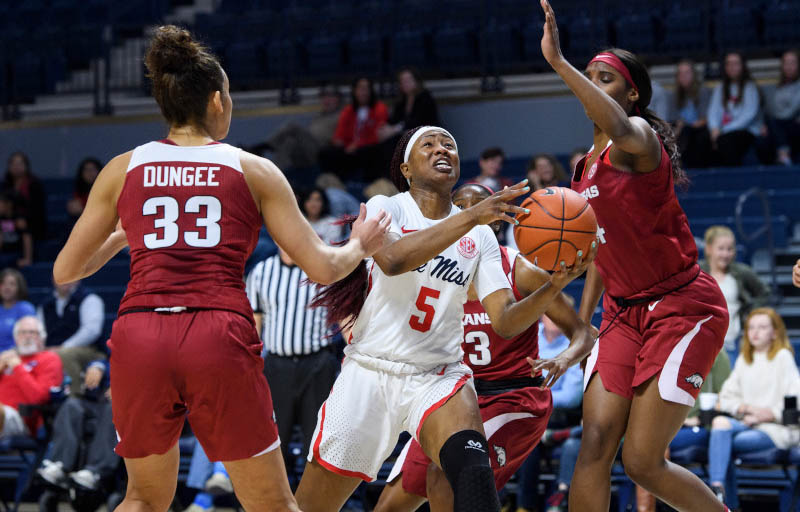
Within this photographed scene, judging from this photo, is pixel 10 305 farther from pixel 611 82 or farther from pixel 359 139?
pixel 611 82

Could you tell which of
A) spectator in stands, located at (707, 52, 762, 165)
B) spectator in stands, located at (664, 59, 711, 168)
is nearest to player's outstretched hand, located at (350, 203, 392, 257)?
spectator in stands, located at (664, 59, 711, 168)

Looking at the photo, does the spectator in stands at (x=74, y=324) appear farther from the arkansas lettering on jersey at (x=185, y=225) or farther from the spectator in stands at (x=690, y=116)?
the arkansas lettering on jersey at (x=185, y=225)

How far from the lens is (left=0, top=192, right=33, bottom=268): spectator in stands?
11.8 metres

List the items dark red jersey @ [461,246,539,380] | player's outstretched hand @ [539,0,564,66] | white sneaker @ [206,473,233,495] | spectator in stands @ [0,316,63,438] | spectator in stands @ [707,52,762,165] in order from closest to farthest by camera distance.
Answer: player's outstretched hand @ [539,0,564,66]
dark red jersey @ [461,246,539,380]
white sneaker @ [206,473,233,495]
spectator in stands @ [0,316,63,438]
spectator in stands @ [707,52,762,165]

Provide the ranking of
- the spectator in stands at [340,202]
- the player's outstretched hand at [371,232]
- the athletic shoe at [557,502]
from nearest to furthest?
the player's outstretched hand at [371,232]
the athletic shoe at [557,502]
the spectator in stands at [340,202]

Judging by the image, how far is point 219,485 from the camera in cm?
750

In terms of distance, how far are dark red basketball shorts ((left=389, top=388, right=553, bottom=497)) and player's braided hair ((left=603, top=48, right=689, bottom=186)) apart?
3.71ft

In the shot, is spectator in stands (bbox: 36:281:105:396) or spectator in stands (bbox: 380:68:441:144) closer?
spectator in stands (bbox: 36:281:105:396)

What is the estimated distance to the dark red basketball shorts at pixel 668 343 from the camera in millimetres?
4457

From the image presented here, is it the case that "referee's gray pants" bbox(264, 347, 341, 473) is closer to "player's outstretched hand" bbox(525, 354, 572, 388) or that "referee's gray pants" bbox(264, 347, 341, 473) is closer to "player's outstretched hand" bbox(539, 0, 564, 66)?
"player's outstretched hand" bbox(525, 354, 572, 388)

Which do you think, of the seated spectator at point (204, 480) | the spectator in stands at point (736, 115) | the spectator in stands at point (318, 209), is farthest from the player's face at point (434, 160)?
the spectator in stands at point (736, 115)

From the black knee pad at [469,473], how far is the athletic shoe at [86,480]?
426 cm

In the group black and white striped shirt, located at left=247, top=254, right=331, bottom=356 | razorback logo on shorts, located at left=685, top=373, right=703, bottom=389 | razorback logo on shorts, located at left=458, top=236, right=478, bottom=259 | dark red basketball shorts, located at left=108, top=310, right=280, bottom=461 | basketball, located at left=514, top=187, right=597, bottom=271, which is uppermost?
basketball, located at left=514, top=187, right=597, bottom=271

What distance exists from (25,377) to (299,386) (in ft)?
7.47
